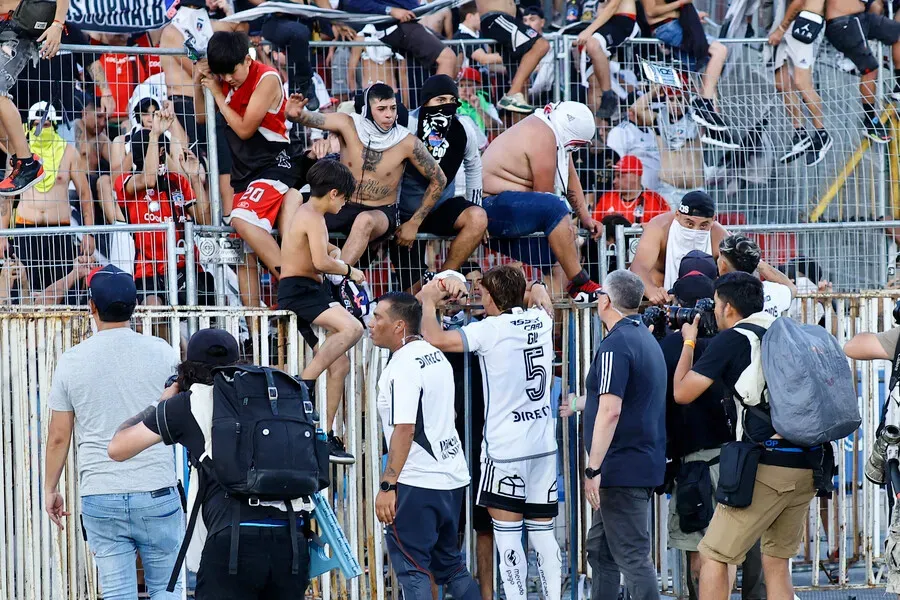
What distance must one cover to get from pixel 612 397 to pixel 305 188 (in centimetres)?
302

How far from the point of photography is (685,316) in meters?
7.03

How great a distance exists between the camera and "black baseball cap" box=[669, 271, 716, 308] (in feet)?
23.7

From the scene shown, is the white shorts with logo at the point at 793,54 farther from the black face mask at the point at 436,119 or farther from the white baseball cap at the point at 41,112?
the white baseball cap at the point at 41,112

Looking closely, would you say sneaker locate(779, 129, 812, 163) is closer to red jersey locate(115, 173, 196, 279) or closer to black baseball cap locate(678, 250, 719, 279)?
black baseball cap locate(678, 250, 719, 279)

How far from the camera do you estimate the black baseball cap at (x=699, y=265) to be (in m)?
7.56

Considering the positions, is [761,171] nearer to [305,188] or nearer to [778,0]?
[778,0]

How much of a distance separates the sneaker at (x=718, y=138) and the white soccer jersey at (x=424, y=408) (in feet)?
12.7

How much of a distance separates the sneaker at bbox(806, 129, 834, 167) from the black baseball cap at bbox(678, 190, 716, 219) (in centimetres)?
201

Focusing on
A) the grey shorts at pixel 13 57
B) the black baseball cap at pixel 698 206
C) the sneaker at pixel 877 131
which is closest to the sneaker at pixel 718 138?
the sneaker at pixel 877 131

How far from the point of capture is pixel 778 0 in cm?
1129

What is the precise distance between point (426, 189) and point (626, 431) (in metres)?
2.36

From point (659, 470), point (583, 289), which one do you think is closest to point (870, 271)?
point (583, 289)

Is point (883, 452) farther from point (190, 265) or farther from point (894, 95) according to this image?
point (894, 95)

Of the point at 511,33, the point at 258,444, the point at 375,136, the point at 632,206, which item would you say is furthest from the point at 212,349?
the point at 511,33
